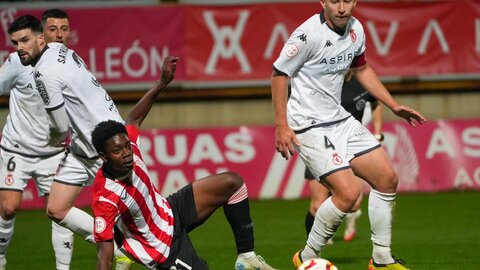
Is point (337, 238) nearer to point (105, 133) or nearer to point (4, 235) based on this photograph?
point (4, 235)

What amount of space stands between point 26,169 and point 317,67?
3.16 metres

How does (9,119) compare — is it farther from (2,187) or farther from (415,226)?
(415,226)

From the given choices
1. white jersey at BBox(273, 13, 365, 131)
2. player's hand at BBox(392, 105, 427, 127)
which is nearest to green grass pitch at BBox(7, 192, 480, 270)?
player's hand at BBox(392, 105, 427, 127)

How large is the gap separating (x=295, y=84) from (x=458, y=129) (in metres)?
10.2

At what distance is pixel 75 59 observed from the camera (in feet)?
30.1

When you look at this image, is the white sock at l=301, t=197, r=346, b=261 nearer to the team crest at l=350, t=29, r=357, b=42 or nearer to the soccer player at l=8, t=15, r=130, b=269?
the team crest at l=350, t=29, r=357, b=42

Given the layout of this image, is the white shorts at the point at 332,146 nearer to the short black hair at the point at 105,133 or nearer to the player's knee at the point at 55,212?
the short black hair at the point at 105,133

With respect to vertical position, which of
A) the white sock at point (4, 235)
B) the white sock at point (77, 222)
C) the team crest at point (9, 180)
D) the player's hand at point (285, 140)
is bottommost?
the white sock at point (4, 235)

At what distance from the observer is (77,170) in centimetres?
928

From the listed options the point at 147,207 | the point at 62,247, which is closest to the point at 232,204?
the point at 147,207

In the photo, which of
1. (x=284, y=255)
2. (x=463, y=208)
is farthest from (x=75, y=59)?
(x=463, y=208)

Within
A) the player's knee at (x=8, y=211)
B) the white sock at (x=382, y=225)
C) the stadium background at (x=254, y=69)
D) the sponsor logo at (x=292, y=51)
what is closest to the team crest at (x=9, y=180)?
the player's knee at (x=8, y=211)

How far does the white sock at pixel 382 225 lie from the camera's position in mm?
8930

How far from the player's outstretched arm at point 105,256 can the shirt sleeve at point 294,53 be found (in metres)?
2.08
